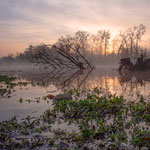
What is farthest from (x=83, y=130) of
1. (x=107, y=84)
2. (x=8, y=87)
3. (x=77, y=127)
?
(x=8, y=87)

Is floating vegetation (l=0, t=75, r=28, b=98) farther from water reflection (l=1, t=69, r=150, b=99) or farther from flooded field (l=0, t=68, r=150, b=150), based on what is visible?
flooded field (l=0, t=68, r=150, b=150)

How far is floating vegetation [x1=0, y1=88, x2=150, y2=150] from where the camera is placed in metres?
4.04

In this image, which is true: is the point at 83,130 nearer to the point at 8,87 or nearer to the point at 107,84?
the point at 107,84

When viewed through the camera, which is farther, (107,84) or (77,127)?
(107,84)

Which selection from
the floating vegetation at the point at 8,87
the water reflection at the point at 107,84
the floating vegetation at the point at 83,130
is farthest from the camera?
the floating vegetation at the point at 8,87

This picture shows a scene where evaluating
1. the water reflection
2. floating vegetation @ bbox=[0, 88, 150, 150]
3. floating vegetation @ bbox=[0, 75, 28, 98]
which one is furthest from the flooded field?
floating vegetation @ bbox=[0, 75, 28, 98]

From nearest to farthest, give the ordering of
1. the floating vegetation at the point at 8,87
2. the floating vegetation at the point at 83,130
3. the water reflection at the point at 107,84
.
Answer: the floating vegetation at the point at 83,130 → the water reflection at the point at 107,84 → the floating vegetation at the point at 8,87

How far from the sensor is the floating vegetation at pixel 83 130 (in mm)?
4039

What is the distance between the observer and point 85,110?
21.8ft

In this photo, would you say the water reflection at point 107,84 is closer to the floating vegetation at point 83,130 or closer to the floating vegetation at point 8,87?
the floating vegetation at point 8,87

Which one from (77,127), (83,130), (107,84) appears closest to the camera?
(83,130)

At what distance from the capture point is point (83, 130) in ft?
14.7

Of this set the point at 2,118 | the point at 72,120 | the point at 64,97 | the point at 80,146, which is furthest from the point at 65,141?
the point at 64,97

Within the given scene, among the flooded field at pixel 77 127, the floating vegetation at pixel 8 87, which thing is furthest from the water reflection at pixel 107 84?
the flooded field at pixel 77 127
